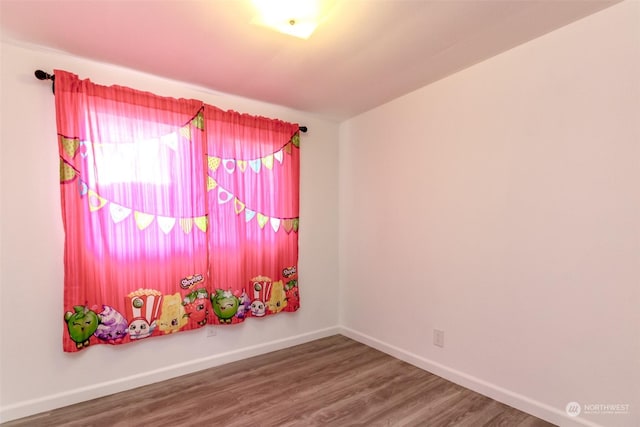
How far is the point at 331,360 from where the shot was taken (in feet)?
9.11

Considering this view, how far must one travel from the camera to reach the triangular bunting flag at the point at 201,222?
251cm

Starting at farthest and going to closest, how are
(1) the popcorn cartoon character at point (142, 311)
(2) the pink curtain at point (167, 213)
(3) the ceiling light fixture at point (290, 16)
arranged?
(1) the popcorn cartoon character at point (142, 311) < (2) the pink curtain at point (167, 213) < (3) the ceiling light fixture at point (290, 16)

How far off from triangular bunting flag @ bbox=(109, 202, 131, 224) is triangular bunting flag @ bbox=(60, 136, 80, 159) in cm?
40

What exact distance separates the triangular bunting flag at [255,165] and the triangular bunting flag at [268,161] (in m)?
0.04

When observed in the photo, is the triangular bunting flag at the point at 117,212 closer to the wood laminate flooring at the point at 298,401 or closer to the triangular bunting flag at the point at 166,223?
the triangular bunting flag at the point at 166,223

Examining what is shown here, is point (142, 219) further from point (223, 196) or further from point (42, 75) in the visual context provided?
point (42, 75)

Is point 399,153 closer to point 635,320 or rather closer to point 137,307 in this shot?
point 635,320

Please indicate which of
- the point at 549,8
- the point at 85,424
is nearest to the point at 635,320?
the point at 549,8

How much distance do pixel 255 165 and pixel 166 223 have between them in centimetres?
92

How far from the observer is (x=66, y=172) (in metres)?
2.02

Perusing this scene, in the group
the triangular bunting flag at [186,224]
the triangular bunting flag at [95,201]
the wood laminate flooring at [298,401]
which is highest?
the triangular bunting flag at [95,201]

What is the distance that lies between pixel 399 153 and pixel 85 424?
9.96ft

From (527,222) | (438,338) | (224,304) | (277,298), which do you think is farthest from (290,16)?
(438,338)

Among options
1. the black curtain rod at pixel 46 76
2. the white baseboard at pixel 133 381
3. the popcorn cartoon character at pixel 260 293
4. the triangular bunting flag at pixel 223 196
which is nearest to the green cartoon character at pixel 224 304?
the popcorn cartoon character at pixel 260 293
